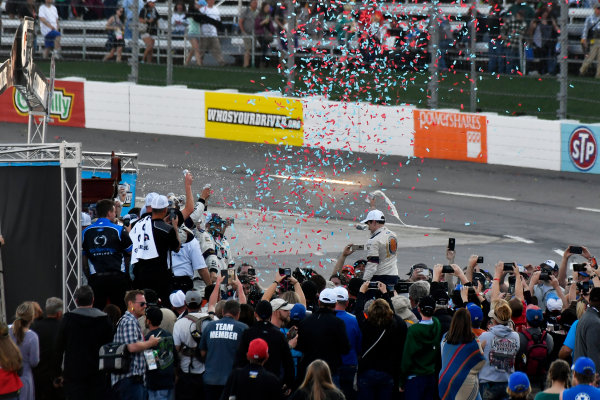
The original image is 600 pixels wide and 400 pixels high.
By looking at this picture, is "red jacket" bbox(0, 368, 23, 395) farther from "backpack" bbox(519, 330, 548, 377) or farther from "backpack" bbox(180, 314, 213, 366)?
"backpack" bbox(519, 330, 548, 377)

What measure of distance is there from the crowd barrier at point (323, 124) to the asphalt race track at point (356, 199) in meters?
0.24

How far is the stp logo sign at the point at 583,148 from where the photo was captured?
20.1 metres

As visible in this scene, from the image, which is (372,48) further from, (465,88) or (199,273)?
(199,273)

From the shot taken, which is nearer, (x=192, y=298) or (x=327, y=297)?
(x=327, y=297)

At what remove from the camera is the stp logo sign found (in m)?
20.1

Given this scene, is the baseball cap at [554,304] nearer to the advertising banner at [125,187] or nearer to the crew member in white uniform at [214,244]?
the crew member in white uniform at [214,244]

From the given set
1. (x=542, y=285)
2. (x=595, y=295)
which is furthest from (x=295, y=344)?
(x=542, y=285)

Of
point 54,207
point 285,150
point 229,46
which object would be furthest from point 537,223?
point 54,207

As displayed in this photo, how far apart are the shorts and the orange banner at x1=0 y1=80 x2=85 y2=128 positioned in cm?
140

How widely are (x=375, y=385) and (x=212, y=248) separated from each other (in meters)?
3.72

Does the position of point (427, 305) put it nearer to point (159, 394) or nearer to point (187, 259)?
point (159, 394)

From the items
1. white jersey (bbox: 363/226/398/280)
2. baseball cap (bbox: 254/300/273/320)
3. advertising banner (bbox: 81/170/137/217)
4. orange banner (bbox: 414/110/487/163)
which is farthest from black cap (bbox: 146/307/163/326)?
orange banner (bbox: 414/110/487/163)

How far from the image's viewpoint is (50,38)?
25578 millimetres

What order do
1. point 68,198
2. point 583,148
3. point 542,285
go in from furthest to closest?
1. point 583,148
2. point 542,285
3. point 68,198
